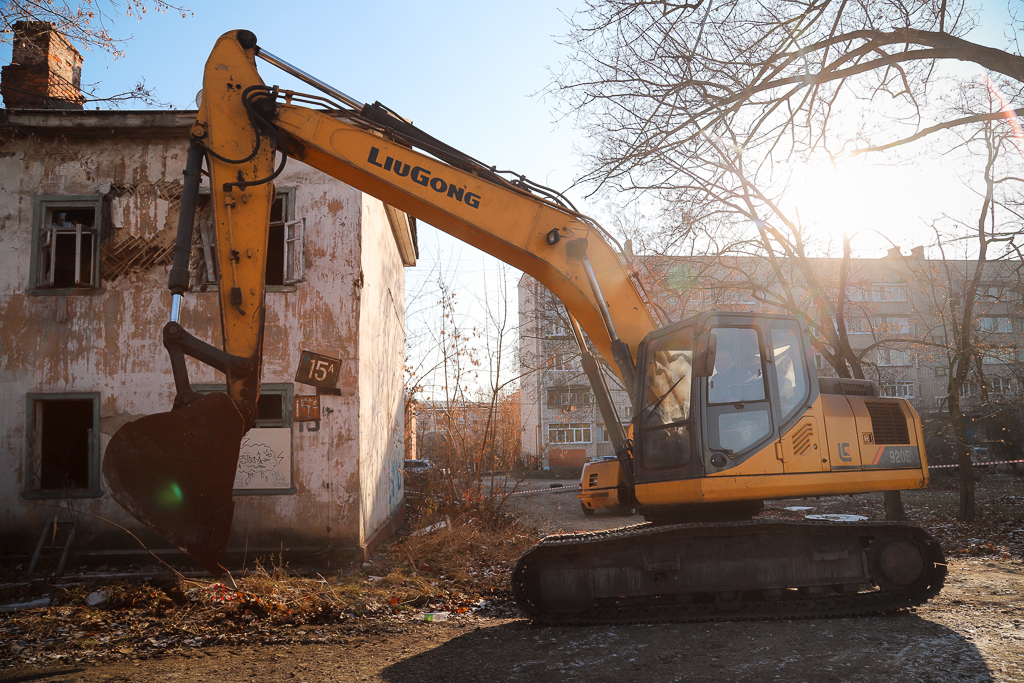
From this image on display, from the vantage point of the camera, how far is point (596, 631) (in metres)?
5.41

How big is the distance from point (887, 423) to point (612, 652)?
3418 millimetres

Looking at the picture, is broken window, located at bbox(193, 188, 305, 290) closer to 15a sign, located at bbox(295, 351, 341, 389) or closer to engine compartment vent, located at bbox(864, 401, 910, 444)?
15a sign, located at bbox(295, 351, 341, 389)

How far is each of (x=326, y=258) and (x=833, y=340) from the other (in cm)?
1045

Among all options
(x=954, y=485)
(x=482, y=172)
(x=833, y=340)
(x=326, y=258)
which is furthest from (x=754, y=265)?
(x=954, y=485)

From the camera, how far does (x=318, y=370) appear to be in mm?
9172

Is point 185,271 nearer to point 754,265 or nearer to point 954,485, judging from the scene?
point 754,265

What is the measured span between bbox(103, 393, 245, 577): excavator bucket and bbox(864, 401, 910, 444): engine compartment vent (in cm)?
540

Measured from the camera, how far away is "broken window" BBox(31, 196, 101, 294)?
933 centimetres

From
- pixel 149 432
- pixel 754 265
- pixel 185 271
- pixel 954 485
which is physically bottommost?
pixel 954 485

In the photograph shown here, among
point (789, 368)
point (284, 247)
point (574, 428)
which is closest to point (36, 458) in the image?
point (284, 247)

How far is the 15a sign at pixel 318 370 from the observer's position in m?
9.14

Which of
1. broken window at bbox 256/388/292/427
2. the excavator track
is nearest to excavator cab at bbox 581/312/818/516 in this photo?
the excavator track

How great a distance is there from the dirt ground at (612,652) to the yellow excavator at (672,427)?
0.36 meters

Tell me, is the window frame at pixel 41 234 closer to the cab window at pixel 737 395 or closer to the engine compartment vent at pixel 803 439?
the cab window at pixel 737 395
